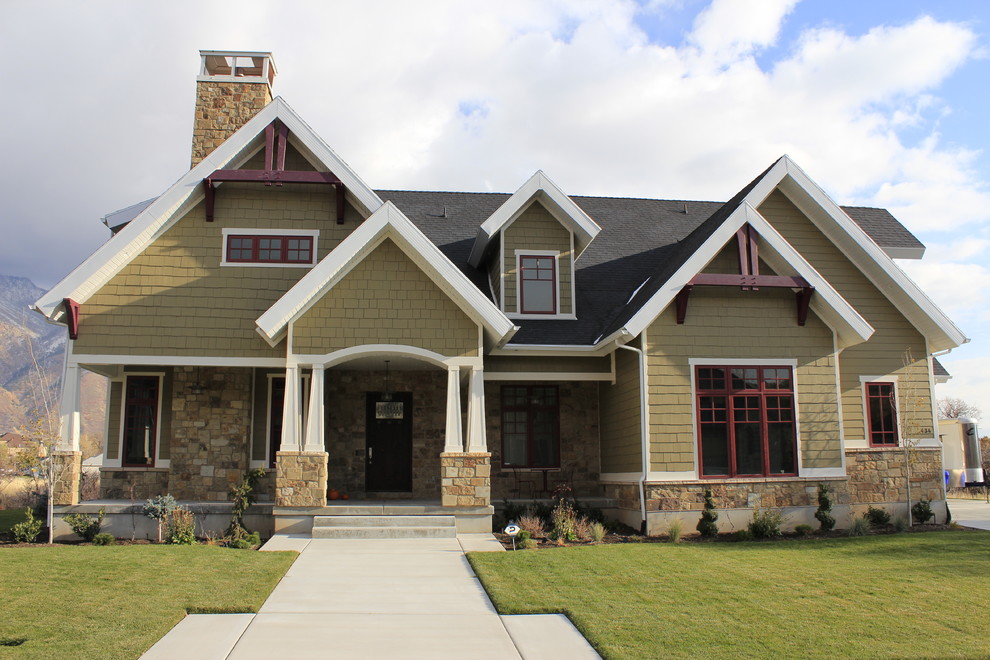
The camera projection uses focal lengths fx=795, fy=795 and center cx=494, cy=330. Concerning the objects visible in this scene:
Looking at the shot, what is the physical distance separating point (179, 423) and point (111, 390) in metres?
2.17

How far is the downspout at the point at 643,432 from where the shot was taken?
13748 millimetres

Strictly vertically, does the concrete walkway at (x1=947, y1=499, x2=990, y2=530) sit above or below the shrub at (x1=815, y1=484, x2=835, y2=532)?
below

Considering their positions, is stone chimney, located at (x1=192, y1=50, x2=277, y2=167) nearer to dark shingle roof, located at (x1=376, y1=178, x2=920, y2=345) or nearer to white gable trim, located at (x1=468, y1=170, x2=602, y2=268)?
dark shingle roof, located at (x1=376, y1=178, x2=920, y2=345)

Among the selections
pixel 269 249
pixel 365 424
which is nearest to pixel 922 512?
pixel 365 424

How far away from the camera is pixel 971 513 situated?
16.9m

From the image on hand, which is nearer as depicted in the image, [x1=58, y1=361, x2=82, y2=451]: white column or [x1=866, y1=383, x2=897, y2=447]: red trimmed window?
[x1=58, y1=361, x2=82, y2=451]: white column

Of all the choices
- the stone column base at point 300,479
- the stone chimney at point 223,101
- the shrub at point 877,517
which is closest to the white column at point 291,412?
the stone column base at point 300,479

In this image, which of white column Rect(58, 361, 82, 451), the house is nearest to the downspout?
the house

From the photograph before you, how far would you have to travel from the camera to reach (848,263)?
16062mm

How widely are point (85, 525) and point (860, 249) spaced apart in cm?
1493

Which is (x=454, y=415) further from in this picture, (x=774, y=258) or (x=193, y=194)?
(x=193, y=194)

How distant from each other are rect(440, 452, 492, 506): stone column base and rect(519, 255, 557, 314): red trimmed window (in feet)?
12.9

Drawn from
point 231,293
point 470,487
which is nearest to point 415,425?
point 470,487

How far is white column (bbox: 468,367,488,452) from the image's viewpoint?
Result: 1375 cm
